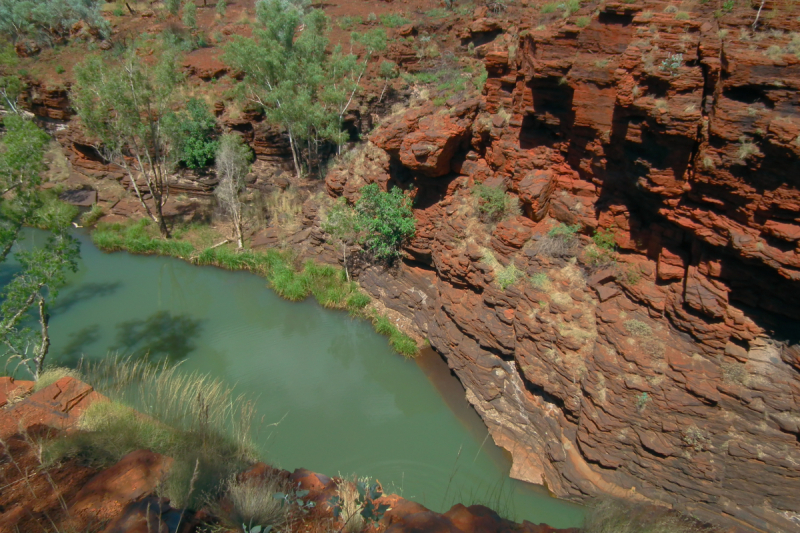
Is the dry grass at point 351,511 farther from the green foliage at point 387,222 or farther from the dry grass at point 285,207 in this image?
the dry grass at point 285,207

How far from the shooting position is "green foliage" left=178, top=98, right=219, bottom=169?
1784cm

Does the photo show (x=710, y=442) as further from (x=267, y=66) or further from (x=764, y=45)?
(x=267, y=66)

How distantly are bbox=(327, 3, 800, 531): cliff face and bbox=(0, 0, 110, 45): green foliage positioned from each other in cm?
2747

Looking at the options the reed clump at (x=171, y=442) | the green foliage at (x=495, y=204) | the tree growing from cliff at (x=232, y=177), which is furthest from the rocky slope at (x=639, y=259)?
the tree growing from cliff at (x=232, y=177)

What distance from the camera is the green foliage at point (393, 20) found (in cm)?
2142

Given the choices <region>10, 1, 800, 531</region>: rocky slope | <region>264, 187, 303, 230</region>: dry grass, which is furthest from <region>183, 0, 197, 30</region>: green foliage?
<region>10, 1, 800, 531</region>: rocky slope

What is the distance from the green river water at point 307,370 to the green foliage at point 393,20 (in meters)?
15.0

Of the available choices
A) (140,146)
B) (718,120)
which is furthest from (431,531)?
(140,146)

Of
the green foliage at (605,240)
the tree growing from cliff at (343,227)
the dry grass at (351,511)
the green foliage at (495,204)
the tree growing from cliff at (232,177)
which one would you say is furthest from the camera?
the tree growing from cliff at (232,177)

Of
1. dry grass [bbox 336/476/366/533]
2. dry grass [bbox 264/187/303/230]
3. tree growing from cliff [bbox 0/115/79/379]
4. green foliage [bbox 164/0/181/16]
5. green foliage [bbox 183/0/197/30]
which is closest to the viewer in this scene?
dry grass [bbox 336/476/366/533]

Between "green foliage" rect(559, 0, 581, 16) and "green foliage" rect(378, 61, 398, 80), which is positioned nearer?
"green foliage" rect(559, 0, 581, 16)

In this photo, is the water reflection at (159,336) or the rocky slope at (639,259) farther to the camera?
the water reflection at (159,336)

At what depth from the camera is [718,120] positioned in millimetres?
6234

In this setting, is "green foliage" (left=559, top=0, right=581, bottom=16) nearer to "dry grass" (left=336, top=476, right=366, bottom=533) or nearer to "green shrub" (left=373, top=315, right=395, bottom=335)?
"green shrub" (left=373, top=315, right=395, bottom=335)
